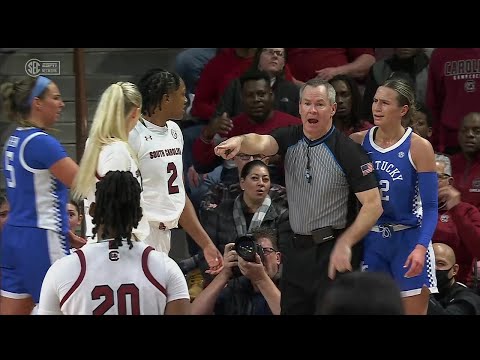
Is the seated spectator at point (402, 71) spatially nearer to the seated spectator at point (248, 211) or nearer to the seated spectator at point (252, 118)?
the seated spectator at point (252, 118)

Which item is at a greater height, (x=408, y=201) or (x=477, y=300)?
(x=408, y=201)

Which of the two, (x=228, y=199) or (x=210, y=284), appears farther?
(x=228, y=199)

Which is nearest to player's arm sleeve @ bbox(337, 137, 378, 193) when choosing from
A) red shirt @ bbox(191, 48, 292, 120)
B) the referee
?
the referee

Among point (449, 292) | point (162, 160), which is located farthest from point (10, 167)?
point (449, 292)

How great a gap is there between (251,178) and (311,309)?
1.41 m

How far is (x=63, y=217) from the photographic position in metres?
6.27

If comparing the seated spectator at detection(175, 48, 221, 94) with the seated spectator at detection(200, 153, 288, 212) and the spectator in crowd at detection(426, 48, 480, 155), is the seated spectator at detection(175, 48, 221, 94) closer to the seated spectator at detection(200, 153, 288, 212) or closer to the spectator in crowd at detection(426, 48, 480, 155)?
the seated spectator at detection(200, 153, 288, 212)

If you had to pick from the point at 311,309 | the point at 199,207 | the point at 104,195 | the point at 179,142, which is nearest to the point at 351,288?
the point at 104,195

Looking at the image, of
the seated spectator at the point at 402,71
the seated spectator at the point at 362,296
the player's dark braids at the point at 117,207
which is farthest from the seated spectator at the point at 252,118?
the seated spectator at the point at 362,296

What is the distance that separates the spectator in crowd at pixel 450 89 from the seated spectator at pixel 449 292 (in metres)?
1.70

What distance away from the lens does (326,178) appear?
6.32m

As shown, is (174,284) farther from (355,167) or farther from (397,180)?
(397,180)

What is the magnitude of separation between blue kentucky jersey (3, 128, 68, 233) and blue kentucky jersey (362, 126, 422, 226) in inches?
73.5

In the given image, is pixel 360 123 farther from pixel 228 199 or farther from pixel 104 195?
pixel 104 195
